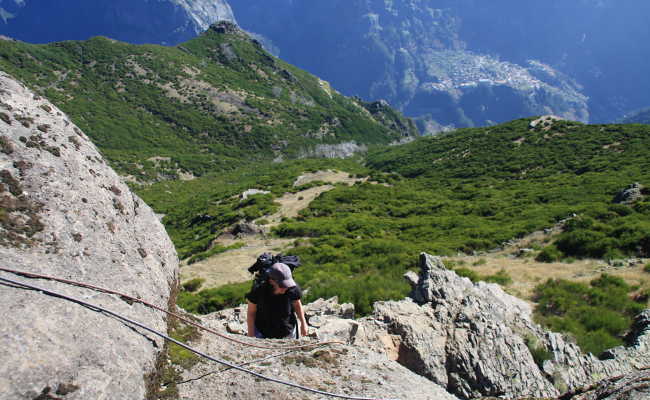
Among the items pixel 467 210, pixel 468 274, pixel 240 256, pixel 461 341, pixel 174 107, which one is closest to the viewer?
pixel 461 341

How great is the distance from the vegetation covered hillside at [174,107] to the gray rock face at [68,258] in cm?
7742

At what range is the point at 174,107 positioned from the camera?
123062 mm

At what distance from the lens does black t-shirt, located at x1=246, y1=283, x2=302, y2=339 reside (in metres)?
5.80

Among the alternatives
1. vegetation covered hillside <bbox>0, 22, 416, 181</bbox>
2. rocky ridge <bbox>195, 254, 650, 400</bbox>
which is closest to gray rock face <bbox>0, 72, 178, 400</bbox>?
rocky ridge <bbox>195, 254, 650, 400</bbox>

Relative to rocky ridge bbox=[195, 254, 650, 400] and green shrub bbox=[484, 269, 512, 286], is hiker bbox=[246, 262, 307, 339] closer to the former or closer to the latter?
rocky ridge bbox=[195, 254, 650, 400]

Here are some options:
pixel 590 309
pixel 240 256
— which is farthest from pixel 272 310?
pixel 240 256

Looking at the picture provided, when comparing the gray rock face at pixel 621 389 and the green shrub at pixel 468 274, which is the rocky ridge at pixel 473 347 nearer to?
the gray rock face at pixel 621 389

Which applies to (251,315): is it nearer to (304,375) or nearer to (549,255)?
(304,375)

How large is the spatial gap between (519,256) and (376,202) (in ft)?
65.2

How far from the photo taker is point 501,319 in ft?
28.6

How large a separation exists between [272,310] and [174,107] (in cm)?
13230

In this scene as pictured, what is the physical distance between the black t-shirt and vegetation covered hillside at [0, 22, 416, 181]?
78.2 m

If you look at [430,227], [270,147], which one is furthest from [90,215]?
[270,147]

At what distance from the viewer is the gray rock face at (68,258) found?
9.86ft
